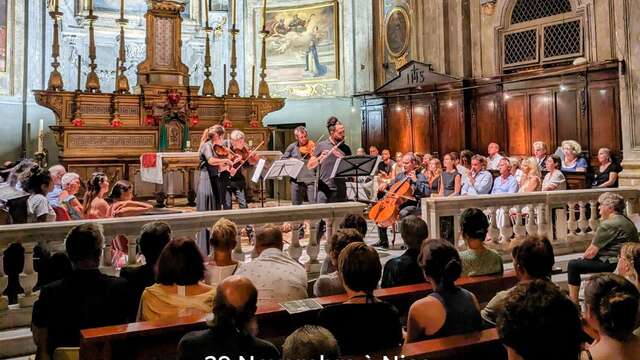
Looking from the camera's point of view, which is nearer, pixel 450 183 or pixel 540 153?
pixel 450 183

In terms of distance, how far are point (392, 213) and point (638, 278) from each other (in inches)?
167

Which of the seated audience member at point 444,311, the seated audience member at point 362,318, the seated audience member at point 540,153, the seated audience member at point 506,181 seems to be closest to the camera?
the seated audience member at point 362,318

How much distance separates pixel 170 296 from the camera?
2.77 m

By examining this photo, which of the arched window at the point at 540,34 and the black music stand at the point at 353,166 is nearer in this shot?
the black music stand at the point at 353,166

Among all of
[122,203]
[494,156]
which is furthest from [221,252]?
[494,156]

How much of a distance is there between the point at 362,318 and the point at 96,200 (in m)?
3.83

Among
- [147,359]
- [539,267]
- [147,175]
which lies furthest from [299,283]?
[147,175]

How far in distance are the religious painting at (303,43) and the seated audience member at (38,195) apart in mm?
12218

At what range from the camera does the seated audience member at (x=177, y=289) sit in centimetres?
276

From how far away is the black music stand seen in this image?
696 cm

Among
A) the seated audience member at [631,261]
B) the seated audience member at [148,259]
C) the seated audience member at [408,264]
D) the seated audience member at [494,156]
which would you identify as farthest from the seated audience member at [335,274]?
the seated audience member at [494,156]

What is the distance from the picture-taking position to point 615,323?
2.05 meters

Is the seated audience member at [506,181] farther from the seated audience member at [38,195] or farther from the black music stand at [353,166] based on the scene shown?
the seated audience member at [38,195]

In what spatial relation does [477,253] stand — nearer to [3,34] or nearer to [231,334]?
[231,334]
